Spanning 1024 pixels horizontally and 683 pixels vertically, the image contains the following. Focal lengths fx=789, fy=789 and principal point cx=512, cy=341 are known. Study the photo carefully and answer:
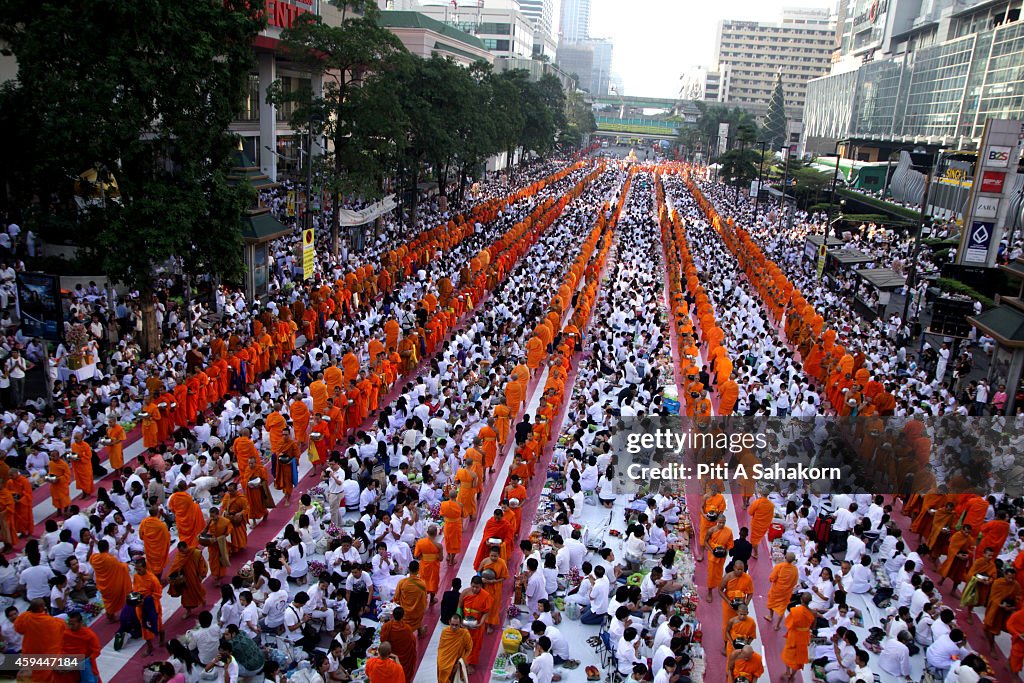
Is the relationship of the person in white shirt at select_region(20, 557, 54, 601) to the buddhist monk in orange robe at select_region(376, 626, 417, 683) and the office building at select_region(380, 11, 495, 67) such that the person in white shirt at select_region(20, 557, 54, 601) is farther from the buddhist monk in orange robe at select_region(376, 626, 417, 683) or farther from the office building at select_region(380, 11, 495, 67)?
the office building at select_region(380, 11, 495, 67)

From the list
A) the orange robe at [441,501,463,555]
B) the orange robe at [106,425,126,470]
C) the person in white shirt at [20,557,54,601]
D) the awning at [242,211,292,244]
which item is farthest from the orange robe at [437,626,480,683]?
the awning at [242,211,292,244]

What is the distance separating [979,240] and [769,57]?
136335 mm

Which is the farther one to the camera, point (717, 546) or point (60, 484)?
point (60, 484)

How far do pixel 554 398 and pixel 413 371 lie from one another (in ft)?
14.5

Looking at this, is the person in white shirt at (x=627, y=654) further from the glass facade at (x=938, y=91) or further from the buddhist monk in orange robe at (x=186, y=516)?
the glass facade at (x=938, y=91)

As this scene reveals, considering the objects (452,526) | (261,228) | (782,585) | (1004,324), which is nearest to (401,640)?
(452,526)

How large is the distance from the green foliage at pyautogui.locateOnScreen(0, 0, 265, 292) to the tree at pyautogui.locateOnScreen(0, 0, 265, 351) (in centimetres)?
2

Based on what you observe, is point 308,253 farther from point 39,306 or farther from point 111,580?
point 111,580

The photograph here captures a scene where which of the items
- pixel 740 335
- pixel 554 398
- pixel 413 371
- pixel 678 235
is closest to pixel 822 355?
pixel 740 335

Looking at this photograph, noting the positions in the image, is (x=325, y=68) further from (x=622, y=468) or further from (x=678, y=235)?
(x=622, y=468)

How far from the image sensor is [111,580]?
7887 mm

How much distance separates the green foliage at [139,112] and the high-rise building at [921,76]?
142ft

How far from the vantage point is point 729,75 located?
142 m

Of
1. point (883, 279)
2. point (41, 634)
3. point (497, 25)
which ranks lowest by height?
point (41, 634)
